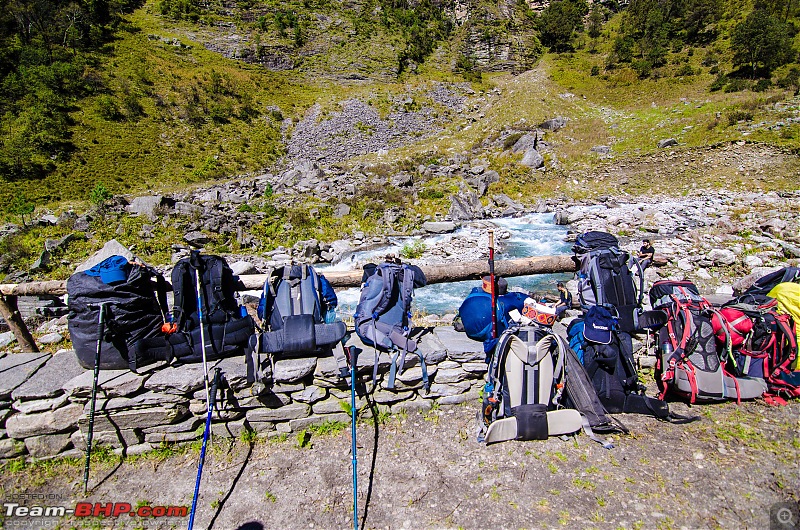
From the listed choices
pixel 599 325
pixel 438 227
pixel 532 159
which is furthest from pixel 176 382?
pixel 532 159

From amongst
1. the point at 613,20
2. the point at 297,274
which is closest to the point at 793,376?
the point at 297,274

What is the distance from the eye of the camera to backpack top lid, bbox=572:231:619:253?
4.47 meters

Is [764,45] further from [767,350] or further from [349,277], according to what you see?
[349,277]

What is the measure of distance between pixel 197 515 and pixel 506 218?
54.9ft

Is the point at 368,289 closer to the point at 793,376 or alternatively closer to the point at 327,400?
the point at 327,400

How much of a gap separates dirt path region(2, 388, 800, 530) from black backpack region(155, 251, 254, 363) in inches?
38.5

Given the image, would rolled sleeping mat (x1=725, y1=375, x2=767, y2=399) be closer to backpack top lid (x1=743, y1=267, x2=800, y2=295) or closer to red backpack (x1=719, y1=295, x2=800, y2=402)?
red backpack (x1=719, y1=295, x2=800, y2=402)

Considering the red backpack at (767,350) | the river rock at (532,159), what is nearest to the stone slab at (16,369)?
the red backpack at (767,350)

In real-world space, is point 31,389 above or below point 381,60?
below

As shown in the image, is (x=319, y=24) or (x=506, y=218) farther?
(x=319, y=24)

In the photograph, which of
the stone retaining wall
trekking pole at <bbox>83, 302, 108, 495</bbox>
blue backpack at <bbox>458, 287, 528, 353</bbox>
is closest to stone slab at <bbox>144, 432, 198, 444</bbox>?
the stone retaining wall

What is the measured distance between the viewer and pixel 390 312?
3963 mm

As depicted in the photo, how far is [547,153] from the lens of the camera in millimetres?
25328

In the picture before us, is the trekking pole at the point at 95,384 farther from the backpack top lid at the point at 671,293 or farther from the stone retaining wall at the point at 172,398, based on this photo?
the backpack top lid at the point at 671,293
